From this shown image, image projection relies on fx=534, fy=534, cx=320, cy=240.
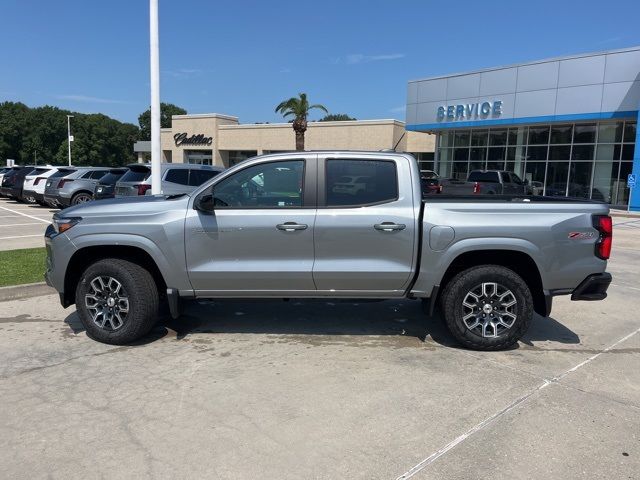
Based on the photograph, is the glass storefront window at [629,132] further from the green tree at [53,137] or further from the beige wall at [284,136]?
the green tree at [53,137]

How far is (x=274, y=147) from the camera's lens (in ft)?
161

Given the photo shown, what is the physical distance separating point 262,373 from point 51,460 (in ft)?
5.93

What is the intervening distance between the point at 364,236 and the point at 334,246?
30 centimetres

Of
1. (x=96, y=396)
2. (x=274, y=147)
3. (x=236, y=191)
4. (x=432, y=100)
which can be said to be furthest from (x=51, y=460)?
(x=274, y=147)

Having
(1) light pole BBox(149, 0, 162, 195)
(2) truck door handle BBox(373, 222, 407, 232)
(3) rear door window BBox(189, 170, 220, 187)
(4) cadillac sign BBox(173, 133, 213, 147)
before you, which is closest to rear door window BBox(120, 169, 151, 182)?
(3) rear door window BBox(189, 170, 220, 187)

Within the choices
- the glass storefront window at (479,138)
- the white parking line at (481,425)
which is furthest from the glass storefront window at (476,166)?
the white parking line at (481,425)

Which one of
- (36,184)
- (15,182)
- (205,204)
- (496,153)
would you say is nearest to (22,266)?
(205,204)

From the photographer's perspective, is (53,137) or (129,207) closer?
(129,207)

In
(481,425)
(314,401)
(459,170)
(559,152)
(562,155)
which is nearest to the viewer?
(481,425)

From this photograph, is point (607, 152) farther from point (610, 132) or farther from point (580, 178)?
point (580, 178)

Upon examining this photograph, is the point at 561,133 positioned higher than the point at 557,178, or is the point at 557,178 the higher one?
the point at 561,133

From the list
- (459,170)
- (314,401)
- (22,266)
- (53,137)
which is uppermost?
(53,137)

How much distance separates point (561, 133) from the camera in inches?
1144

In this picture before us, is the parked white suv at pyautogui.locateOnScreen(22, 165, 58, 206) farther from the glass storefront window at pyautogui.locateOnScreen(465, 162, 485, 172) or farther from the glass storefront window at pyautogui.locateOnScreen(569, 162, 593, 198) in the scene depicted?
the glass storefront window at pyautogui.locateOnScreen(569, 162, 593, 198)
